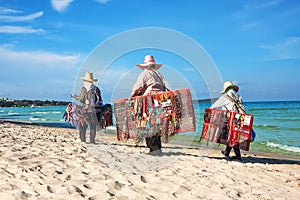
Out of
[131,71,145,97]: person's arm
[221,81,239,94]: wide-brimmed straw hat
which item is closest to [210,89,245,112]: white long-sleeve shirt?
[221,81,239,94]: wide-brimmed straw hat

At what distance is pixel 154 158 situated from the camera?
5.84 meters

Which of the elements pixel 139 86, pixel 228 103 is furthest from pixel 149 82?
pixel 228 103

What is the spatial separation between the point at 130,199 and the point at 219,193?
48.9 inches

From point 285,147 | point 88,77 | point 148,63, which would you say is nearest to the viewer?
point 148,63

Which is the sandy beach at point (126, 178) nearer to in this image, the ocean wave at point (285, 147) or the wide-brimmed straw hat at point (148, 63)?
the wide-brimmed straw hat at point (148, 63)

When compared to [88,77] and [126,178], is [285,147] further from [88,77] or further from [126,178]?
[126,178]

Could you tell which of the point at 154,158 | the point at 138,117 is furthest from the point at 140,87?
the point at 154,158

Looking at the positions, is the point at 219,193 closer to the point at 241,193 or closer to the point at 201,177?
the point at 241,193

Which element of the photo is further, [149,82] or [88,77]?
[88,77]

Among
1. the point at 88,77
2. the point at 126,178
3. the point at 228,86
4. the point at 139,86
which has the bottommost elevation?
the point at 126,178

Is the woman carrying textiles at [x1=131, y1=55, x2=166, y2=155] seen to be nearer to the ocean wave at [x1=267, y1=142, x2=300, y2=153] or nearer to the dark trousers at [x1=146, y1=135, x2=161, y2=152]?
the dark trousers at [x1=146, y1=135, x2=161, y2=152]

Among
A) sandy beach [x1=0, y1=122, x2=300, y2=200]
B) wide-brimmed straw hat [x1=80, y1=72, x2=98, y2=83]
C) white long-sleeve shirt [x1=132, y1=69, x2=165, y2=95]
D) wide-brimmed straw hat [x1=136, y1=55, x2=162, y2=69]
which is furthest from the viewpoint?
wide-brimmed straw hat [x1=80, y1=72, x2=98, y2=83]

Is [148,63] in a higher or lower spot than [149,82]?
higher

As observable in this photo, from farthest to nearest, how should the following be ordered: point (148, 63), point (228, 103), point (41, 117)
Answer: point (41, 117)
point (228, 103)
point (148, 63)
